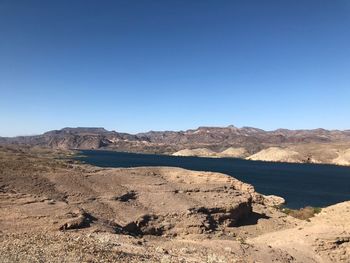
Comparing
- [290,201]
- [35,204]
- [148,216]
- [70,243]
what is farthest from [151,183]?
[290,201]

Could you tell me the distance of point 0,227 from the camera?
24.5m

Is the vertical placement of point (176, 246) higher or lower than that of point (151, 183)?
lower

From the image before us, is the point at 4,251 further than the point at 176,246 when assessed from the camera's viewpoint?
No

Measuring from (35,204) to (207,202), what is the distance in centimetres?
1699

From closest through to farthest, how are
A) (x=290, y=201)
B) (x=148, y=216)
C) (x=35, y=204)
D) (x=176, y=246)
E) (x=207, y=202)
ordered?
(x=176, y=246), (x=35, y=204), (x=148, y=216), (x=207, y=202), (x=290, y=201)

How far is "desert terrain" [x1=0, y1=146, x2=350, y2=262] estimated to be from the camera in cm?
2046

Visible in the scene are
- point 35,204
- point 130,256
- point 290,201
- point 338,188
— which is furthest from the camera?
point 338,188

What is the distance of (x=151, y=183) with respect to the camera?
43688 millimetres

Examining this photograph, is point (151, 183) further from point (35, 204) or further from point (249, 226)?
point (35, 204)

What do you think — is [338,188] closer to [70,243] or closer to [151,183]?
[151,183]

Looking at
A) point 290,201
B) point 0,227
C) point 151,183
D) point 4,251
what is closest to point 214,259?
point 4,251

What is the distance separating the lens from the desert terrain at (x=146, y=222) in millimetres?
20464

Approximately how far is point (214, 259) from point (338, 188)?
87.5m

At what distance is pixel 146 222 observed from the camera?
3356 cm
